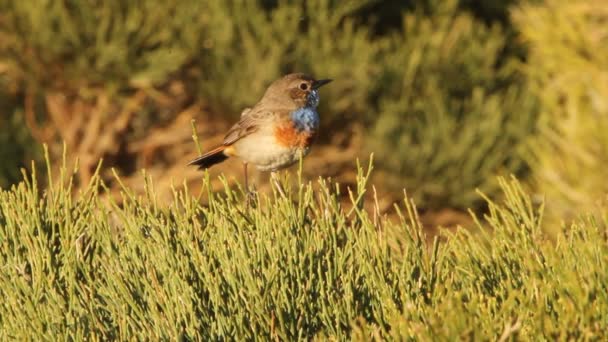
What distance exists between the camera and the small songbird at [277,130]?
6.54 m

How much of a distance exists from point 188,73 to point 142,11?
75 centimetres

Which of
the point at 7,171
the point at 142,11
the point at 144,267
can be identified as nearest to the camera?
the point at 144,267

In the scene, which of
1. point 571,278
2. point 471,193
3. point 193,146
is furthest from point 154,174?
point 571,278

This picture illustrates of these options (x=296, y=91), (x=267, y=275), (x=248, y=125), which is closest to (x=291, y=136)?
(x=248, y=125)

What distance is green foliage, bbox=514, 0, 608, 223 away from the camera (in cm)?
921

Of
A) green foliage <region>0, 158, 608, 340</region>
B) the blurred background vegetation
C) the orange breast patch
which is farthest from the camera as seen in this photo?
the blurred background vegetation

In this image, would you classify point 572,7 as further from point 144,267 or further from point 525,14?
point 144,267

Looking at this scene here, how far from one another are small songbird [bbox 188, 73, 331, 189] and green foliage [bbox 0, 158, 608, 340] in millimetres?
2238

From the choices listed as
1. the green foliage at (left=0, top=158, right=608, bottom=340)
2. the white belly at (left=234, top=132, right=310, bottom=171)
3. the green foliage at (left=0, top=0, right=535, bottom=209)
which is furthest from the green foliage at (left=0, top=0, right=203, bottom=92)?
the green foliage at (left=0, top=158, right=608, bottom=340)

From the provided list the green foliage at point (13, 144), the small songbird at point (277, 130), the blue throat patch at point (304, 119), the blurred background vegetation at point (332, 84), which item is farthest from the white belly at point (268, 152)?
the green foliage at point (13, 144)

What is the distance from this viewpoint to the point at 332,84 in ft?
33.9

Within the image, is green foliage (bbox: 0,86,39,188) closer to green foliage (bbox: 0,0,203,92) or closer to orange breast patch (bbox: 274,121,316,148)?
green foliage (bbox: 0,0,203,92)

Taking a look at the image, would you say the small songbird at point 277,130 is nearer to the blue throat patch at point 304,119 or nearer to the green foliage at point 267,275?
the blue throat patch at point 304,119

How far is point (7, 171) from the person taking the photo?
11008 millimetres
